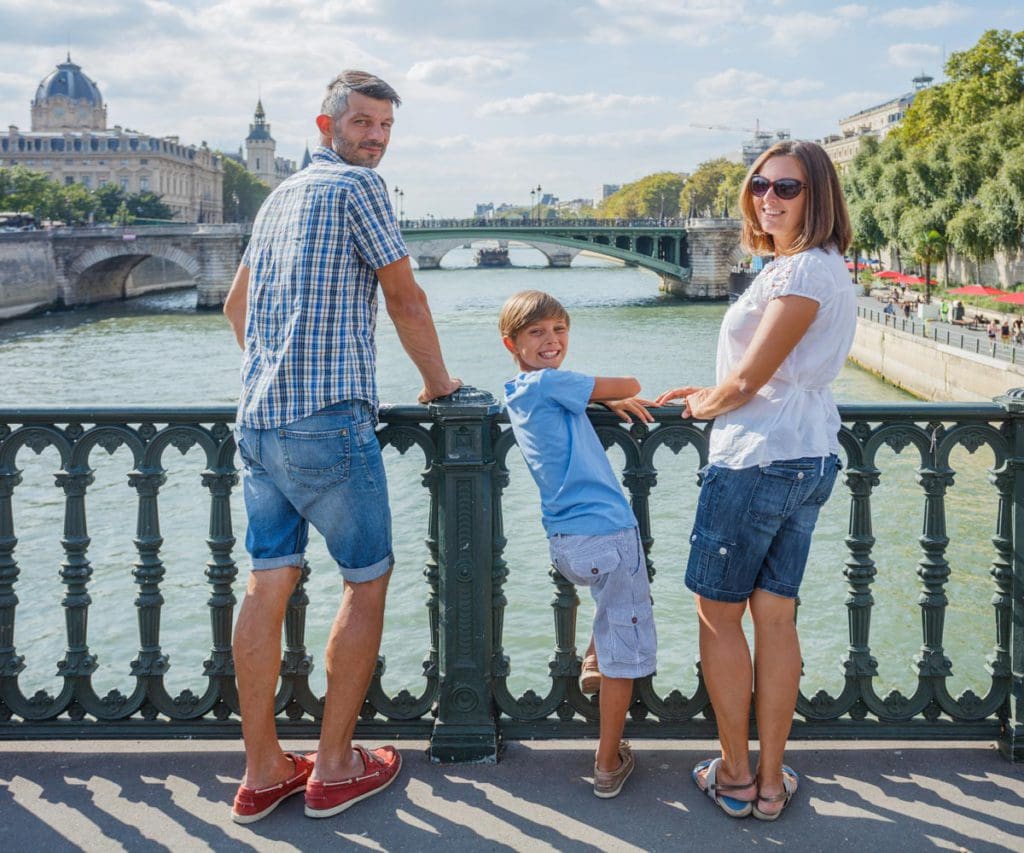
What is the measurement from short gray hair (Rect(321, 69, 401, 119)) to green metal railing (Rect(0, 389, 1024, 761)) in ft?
2.46

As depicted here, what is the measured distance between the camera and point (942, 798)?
2711mm

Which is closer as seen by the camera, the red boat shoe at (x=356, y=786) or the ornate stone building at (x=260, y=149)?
the red boat shoe at (x=356, y=786)

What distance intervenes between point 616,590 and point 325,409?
0.79 m

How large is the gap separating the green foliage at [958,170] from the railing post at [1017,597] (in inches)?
1114

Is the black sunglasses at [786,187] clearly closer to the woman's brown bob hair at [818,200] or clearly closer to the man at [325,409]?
the woman's brown bob hair at [818,200]

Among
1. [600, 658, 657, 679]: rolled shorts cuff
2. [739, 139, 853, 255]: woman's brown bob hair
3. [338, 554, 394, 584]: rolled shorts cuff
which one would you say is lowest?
[600, 658, 657, 679]: rolled shorts cuff

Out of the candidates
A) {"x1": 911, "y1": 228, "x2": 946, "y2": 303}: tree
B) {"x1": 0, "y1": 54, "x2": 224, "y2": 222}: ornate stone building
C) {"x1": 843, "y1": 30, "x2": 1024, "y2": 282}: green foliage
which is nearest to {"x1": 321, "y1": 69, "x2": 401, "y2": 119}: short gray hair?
{"x1": 843, "y1": 30, "x2": 1024, "y2": 282}: green foliage

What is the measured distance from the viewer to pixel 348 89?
255 centimetres

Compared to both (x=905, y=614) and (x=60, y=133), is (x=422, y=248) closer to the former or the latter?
(x=60, y=133)

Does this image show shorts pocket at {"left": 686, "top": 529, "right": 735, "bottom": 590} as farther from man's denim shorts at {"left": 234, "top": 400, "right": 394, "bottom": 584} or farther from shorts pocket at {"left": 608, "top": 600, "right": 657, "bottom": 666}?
man's denim shorts at {"left": 234, "top": 400, "right": 394, "bottom": 584}

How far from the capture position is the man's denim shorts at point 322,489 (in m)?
2.53

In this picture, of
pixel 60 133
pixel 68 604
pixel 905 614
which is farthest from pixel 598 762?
pixel 60 133

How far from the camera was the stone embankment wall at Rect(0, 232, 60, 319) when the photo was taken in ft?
146

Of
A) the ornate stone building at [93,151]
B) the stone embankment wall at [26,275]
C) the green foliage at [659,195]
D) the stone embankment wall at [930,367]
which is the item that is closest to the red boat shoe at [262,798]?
the stone embankment wall at [930,367]
